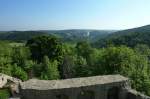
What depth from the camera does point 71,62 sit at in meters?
45.1

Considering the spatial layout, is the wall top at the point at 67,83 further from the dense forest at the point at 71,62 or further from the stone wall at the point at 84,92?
the dense forest at the point at 71,62

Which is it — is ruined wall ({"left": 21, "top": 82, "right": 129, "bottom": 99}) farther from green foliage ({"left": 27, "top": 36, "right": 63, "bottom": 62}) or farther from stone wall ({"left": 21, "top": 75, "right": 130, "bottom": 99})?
green foliage ({"left": 27, "top": 36, "right": 63, "bottom": 62})

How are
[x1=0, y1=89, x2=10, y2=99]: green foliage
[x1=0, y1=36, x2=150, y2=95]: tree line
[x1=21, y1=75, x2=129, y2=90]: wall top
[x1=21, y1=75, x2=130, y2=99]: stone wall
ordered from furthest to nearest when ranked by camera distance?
[x1=0, y1=36, x2=150, y2=95]: tree line
[x1=0, y1=89, x2=10, y2=99]: green foliage
[x1=21, y1=75, x2=129, y2=90]: wall top
[x1=21, y1=75, x2=130, y2=99]: stone wall

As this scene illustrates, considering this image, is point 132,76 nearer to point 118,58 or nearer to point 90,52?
point 118,58

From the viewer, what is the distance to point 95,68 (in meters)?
38.3

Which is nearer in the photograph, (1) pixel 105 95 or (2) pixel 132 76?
(1) pixel 105 95

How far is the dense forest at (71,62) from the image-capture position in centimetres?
3497

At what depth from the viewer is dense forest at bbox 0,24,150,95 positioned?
34969 millimetres

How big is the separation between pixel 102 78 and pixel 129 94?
9.76 feet

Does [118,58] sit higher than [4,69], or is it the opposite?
[118,58]

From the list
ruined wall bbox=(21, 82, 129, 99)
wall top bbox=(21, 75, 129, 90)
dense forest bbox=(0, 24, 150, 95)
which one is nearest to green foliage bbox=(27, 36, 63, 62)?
dense forest bbox=(0, 24, 150, 95)

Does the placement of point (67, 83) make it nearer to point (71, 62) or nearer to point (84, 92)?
point (84, 92)

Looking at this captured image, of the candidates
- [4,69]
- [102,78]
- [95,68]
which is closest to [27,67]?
[4,69]

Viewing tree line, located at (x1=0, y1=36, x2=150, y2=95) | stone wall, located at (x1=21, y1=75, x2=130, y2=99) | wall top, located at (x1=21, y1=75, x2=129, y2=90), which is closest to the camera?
stone wall, located at (x1=21, y1=75, x2=130, y2=99)
